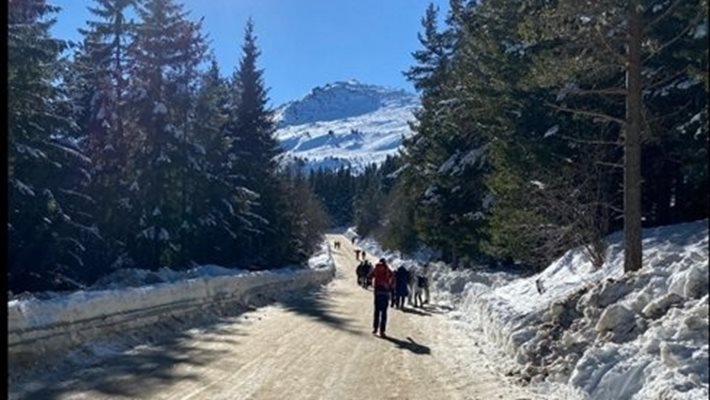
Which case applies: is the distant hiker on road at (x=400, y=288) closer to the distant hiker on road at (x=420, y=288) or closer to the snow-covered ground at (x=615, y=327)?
the distant hiker on road at (x=420, y=288)

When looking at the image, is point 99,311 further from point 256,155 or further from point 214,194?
point 256,155

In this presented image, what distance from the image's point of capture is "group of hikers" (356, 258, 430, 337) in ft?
57.5

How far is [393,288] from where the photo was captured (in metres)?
25.4

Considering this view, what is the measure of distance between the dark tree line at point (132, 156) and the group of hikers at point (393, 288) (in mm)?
9953

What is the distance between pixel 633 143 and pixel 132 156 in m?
23.9

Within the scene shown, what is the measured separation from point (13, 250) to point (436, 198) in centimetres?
1819

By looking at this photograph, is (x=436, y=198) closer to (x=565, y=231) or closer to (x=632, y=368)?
(x=565, y=231)

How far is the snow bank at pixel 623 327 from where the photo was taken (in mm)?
6105

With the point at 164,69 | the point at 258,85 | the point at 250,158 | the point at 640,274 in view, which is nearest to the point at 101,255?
the point at 164,69

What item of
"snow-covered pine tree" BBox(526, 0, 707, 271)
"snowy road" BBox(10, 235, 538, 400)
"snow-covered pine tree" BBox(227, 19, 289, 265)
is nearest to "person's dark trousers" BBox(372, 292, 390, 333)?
"snowy road" BBox(10, 235, 538, 400)

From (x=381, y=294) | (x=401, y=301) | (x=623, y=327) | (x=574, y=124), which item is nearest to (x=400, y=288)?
(x=401, y=301)

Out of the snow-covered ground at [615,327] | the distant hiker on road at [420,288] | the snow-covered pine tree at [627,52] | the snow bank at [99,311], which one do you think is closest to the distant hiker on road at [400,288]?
the distant hiker on road at [420,288]

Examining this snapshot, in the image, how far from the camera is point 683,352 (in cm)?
611

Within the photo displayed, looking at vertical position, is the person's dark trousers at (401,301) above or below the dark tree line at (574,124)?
below
